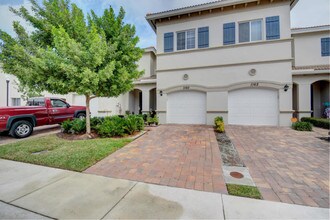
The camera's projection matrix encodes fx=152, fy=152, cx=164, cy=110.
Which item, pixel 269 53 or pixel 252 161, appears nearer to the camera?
pixel 252 161

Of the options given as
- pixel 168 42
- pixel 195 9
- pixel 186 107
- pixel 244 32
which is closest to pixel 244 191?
pixel 186 107

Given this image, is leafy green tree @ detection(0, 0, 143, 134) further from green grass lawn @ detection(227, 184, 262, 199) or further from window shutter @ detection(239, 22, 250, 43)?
window shutter @ detection(239, 22, 250, 43)

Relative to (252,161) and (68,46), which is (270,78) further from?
(68,46)

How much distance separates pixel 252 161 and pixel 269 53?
8127 millimetres

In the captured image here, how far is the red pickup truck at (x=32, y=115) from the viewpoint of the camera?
706 centimetres

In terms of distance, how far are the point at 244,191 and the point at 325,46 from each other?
1520 cm

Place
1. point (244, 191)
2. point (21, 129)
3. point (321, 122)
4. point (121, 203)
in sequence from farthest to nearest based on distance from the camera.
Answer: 1. point (321, 122)
2. point (21, 129)
3. point (244, 191)
4. point (121, 203)

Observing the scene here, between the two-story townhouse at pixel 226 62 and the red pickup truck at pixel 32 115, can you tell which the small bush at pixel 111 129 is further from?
the two-story townhouse at pixel 226 62

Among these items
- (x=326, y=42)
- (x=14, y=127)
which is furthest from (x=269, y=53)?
(x=14, y=127)

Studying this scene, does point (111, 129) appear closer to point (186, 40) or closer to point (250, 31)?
point (186, 40)

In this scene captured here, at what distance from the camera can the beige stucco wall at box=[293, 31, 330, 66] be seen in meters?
11.6

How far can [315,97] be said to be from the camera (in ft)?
40.4

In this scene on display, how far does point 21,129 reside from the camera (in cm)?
763

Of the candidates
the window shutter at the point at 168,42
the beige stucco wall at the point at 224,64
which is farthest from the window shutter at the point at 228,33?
the window shutter at the point at 168,42
